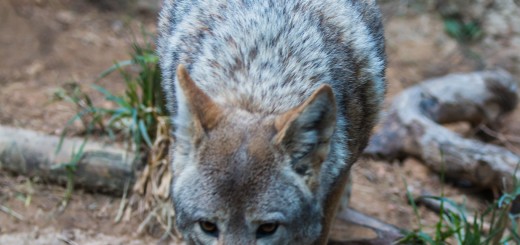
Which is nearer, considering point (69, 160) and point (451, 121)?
point (69, 160)

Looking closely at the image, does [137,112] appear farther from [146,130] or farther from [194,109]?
[194,109]

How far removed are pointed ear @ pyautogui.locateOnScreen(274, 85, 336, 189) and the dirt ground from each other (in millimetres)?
1772

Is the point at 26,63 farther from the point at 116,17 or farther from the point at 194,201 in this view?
the point at 194,201

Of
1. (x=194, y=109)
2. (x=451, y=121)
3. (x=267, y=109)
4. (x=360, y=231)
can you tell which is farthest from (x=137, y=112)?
(x=451, y=121)

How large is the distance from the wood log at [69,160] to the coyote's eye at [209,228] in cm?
236

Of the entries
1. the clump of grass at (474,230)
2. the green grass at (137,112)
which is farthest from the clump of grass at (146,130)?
the clump of grass at (474,230)

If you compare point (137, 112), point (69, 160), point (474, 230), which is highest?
point (137, 112)

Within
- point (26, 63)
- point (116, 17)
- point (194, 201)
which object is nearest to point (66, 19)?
point (116, 17)

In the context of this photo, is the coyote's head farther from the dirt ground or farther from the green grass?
the green grass

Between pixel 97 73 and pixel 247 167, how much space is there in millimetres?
4558

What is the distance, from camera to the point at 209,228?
11.6 feet

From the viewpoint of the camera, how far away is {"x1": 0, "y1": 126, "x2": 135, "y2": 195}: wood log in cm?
576

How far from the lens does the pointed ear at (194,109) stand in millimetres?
3400

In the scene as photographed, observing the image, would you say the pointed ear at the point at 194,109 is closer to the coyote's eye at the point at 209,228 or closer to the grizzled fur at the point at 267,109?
the grizzled fur at the point at 267,109
